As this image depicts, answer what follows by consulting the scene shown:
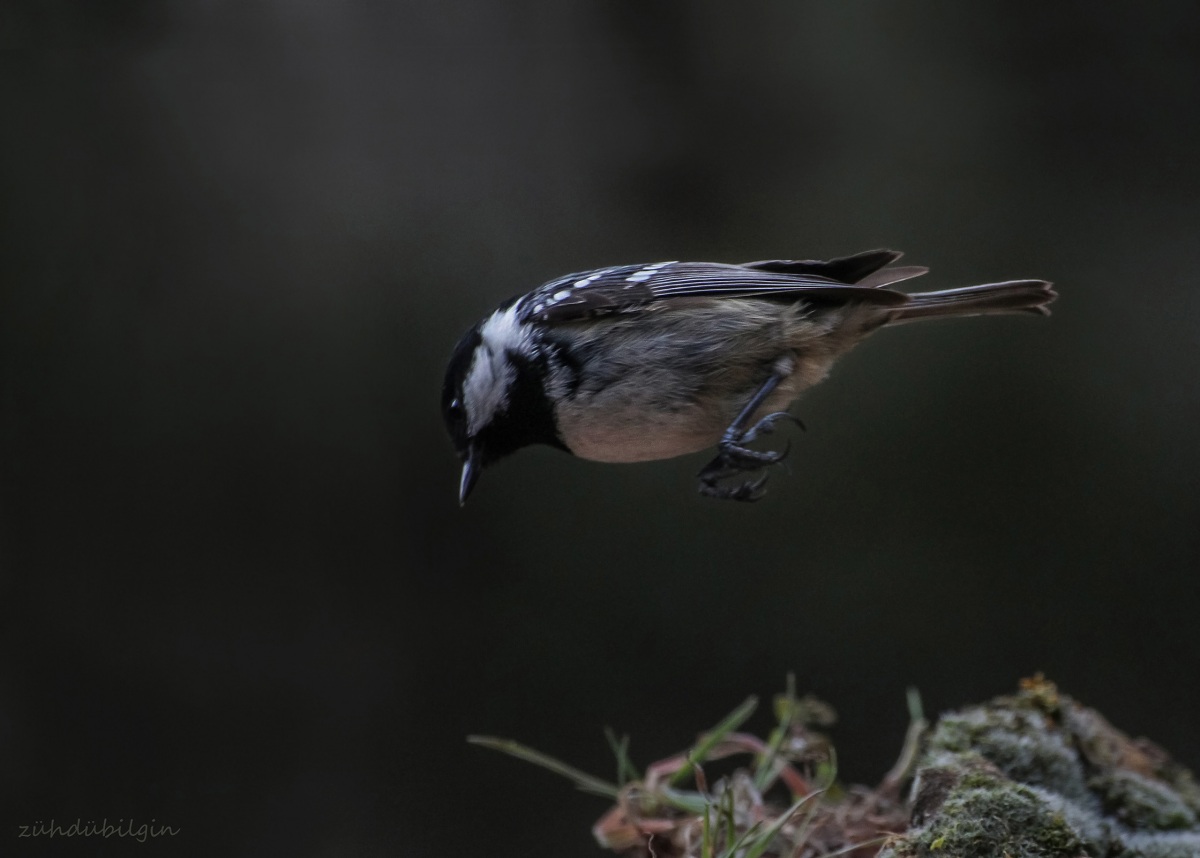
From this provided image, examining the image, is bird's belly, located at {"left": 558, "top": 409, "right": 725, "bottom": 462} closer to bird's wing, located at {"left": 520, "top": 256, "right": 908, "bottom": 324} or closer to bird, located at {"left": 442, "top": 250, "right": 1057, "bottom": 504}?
bird, located at {"left": 442, "top": 250, "right": 1057, "bottom": 504}

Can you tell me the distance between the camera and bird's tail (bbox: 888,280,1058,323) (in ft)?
5.89

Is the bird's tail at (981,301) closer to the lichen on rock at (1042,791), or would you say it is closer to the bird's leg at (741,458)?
the bird's leg at (741,458)

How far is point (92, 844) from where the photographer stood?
10.1 feet

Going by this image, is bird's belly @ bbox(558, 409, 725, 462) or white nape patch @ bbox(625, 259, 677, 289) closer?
bird's belly @ bbox(558, 409, 725, 462)

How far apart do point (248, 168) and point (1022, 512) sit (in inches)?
118

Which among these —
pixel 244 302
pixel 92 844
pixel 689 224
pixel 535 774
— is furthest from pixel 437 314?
pixel 92 844

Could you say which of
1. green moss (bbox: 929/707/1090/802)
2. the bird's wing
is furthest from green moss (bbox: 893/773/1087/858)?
the bird's wing

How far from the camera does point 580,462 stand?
3.66 m

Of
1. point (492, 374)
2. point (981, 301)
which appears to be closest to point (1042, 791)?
point (981, 301)

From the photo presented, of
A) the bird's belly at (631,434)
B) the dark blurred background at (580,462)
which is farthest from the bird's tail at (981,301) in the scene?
the dark blurred background at (580,462)

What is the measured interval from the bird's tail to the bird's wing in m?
0.07

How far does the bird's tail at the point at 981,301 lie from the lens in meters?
1.80

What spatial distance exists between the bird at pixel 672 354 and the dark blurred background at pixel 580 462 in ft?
4.96

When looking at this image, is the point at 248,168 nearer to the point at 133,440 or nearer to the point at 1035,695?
the point at 133,440
